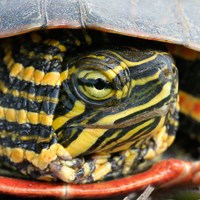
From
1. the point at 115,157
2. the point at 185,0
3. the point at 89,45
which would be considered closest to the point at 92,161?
the point at 115,157

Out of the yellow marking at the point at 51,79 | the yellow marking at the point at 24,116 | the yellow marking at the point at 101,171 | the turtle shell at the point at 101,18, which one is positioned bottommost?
the yellow marking at the point at 101,171

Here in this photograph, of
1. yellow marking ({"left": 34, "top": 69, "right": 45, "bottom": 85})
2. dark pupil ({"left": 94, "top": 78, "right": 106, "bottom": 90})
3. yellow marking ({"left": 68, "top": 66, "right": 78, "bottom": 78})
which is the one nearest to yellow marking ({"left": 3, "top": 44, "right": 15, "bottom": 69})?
yellow marking ({"left": 34, "top": 69, "right": 45, "bottom": 85})

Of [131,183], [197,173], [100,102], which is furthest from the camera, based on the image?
[197,173]

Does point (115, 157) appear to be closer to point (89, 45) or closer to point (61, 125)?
point (61, 125)

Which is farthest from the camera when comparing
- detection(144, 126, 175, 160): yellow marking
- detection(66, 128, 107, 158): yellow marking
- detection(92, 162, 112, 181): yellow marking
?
detection(144, 126, 175, 160): yellow marking

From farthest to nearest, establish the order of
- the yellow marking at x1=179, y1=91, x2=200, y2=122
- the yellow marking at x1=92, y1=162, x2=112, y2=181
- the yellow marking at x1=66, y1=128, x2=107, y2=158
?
the yellow marking at x1=179, y1=91, x2=200, y2=122
the yellow marking at x1=92, y1=162, x2=112, y2=181
the yellow marking at x1=66, y1=128, x2=107, y2=158

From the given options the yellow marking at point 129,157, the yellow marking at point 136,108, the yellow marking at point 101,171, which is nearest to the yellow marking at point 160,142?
the yellow marking at point 129,157

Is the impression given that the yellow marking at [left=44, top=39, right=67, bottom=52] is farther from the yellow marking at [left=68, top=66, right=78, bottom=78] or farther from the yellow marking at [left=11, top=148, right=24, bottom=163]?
the yellow marking at [left=11, top=148, right=24, bottom=163]

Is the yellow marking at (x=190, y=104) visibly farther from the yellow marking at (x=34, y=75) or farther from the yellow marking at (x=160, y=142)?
the yellow marking at (x=34, y=75)
